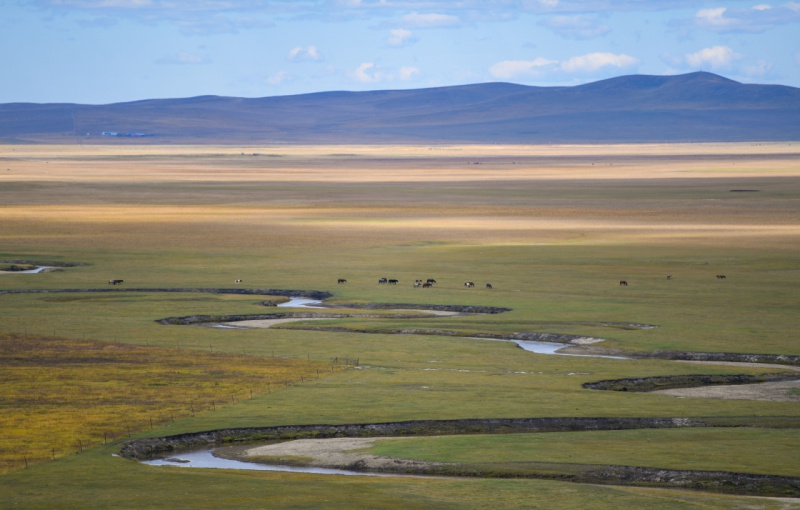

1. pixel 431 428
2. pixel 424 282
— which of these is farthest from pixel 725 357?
pixel 424 282

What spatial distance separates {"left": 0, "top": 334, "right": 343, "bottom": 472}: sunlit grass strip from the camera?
30.7 m

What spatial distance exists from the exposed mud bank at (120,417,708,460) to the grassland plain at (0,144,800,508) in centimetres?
47

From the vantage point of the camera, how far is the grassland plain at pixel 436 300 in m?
26.3

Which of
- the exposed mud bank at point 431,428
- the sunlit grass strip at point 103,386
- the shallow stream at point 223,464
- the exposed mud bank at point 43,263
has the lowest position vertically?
the shallow stream at point 223,464

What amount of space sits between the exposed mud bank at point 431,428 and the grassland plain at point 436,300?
47 cm

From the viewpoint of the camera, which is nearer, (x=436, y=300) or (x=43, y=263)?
(x=436, y=300)

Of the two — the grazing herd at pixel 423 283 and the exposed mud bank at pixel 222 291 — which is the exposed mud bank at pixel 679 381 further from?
the exposed mud bank at pixel 222 291

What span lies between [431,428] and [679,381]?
1001 centimetres

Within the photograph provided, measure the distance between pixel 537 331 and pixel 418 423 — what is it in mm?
15919

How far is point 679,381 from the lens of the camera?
126ft

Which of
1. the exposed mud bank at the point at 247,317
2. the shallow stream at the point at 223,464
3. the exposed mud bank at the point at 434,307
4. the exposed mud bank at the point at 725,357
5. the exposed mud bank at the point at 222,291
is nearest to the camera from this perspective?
the shallow stream at the point at 223,464

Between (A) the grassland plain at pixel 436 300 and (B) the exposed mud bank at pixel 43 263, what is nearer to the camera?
(A) the grassland plain at pixel 436 300

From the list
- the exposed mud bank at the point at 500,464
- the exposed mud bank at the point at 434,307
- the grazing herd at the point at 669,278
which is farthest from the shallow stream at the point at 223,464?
the grazing herd at the point at 669,278

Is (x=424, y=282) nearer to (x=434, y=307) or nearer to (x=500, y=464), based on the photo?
(x=434, y=307)
